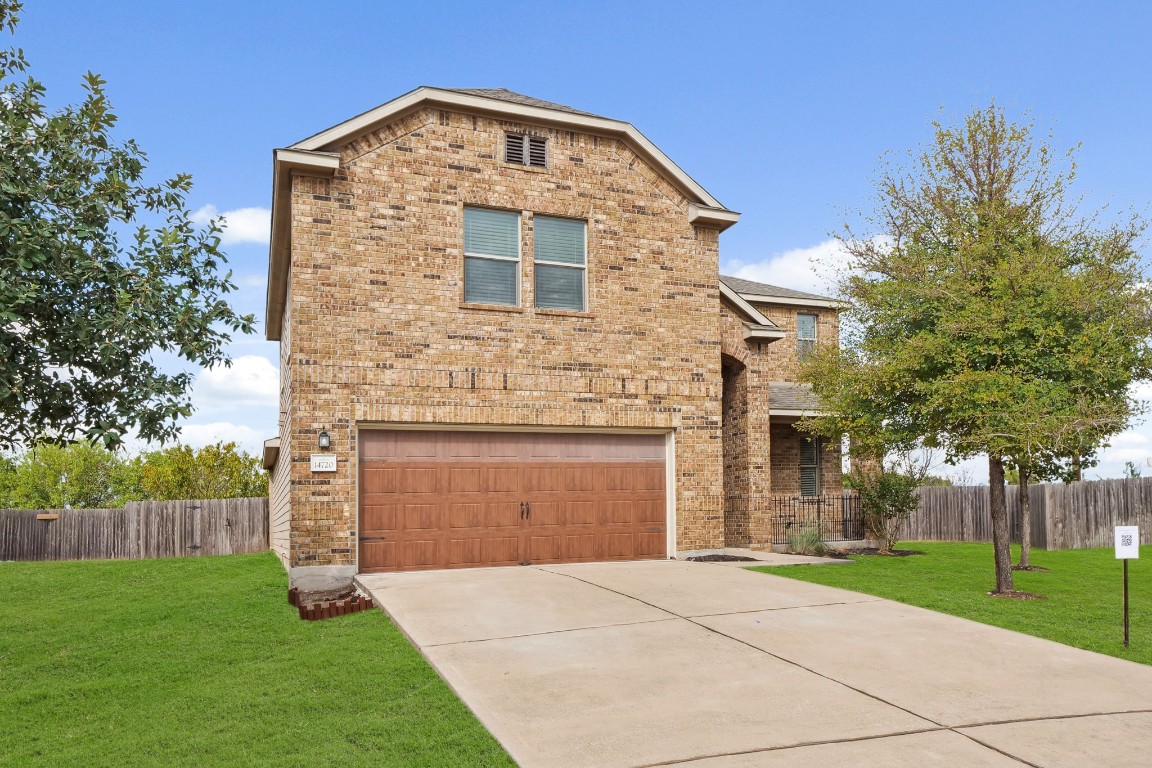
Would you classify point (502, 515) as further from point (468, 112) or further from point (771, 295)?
point (771, 295)

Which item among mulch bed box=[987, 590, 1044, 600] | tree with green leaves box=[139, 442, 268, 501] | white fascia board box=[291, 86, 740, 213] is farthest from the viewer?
tree with green leaves box=[139, 442, 268, 501]

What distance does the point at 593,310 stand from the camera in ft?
51.5

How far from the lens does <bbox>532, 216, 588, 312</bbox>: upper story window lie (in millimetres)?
15562

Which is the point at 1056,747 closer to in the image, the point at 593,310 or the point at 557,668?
the point at 557,668

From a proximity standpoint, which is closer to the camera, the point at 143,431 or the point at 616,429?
the point at 143,431

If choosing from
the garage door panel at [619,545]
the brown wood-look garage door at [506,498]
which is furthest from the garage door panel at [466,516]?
the garage door panel at [619,545]

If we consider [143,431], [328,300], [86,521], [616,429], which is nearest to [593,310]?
[616,429]

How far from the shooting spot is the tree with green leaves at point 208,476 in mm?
30938

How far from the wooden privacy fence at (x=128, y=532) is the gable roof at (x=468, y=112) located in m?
9.55

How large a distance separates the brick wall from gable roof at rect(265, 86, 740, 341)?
0.18 meters

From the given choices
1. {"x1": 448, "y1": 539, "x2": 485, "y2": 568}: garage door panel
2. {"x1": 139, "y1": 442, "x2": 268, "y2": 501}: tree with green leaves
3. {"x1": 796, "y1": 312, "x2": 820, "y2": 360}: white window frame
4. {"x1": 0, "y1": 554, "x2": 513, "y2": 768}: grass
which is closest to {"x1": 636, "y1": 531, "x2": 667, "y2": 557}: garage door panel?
{"x1": 448, "y1": 539, "x2": 485, "y2": 568}: garage door panel

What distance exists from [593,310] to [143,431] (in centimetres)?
766

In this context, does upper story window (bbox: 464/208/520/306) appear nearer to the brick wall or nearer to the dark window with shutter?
the brick wall

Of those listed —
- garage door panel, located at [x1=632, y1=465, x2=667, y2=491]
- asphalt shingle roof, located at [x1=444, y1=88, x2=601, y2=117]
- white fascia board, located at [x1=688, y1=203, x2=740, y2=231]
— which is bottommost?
garage door panel, located at [x1=632, y1=465, x2=667, y2=491]
